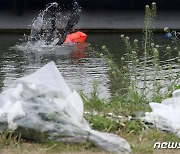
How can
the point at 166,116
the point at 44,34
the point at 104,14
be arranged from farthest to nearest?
the point at 104,14
the point at 44,34
the point at 166,116

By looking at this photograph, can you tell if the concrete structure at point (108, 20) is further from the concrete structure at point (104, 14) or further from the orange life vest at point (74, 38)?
the orange life vest at point (74, 38)

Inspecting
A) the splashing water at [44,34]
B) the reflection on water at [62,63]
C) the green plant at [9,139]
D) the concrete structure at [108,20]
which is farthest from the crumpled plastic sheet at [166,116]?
the concrete structure at [108,20]

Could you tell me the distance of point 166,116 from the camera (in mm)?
3594

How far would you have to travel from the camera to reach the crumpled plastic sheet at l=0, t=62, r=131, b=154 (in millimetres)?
3242

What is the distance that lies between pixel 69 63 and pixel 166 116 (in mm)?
6140

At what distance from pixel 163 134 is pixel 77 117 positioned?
64cm

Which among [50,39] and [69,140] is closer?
[69,140]

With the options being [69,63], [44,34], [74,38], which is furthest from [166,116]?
[44,34]

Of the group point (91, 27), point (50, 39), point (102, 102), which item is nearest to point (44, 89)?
point (102, 102)

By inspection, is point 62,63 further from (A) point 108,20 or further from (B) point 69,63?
(A) point 108,20

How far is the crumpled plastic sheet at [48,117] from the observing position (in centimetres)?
324

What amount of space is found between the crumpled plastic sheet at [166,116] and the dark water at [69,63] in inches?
98.6

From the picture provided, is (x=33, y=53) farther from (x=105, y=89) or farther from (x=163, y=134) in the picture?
(x=163, y=134)

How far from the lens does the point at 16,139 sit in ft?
10.7
